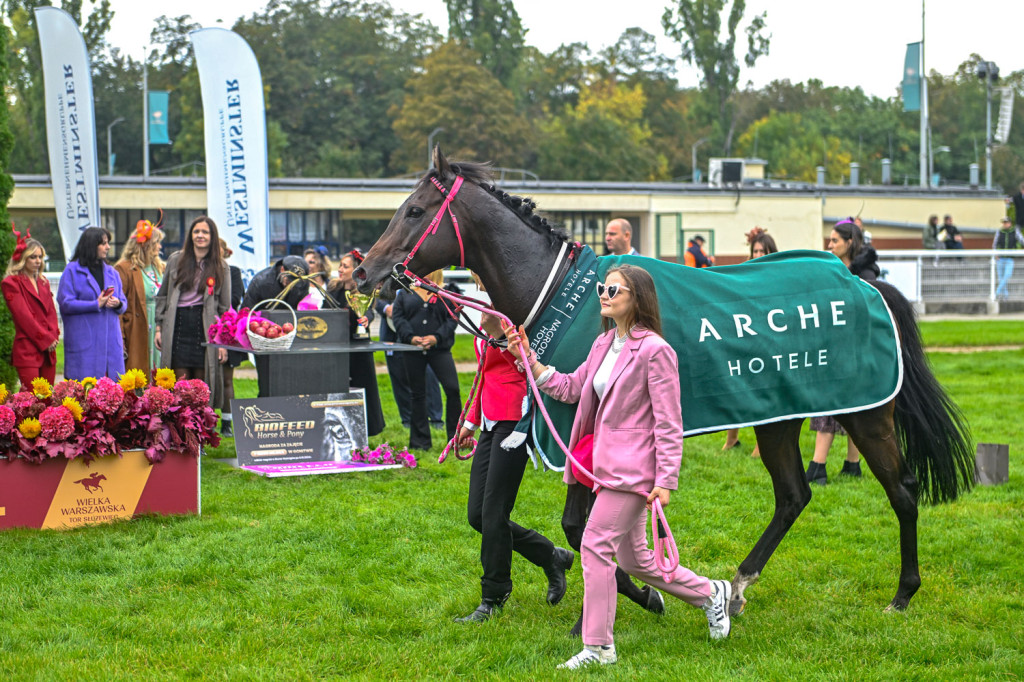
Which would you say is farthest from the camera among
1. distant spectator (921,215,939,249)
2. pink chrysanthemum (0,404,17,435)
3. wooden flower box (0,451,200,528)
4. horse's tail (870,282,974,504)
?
distant spectator (921,215,939,249)

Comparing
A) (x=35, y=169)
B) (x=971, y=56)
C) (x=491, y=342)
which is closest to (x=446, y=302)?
(x=491, y=342)

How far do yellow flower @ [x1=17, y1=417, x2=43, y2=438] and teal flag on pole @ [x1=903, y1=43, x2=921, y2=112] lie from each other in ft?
128

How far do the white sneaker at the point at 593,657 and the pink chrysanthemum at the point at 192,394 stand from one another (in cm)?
358

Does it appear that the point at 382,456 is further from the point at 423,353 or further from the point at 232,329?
the point at 232,329

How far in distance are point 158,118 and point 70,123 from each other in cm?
3015

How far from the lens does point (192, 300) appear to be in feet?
→ 30.1

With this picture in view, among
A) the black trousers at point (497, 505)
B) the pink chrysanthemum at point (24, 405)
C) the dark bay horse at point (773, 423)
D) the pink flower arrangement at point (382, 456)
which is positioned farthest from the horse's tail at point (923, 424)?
the pink chrysanthemum at point (24, 405)

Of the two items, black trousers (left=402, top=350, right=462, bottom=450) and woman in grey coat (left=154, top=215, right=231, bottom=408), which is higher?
woman in grey coat (left=154, top=215, right=231, bottom=408)

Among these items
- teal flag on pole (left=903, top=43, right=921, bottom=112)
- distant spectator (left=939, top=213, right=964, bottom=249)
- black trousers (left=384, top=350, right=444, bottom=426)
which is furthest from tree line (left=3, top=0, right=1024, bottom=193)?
black trousers (left=384, top=350, right=444, bottom=426)

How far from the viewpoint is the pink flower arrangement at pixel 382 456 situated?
8703 mm

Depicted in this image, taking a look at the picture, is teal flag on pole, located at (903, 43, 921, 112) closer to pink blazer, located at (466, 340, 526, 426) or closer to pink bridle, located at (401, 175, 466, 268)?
pink bridle, located at (401, 175, 466, 268)

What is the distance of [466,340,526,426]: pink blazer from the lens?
4.77 metres

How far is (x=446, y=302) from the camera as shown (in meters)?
5.15

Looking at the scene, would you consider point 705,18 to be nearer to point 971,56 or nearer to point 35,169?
point 971,56
